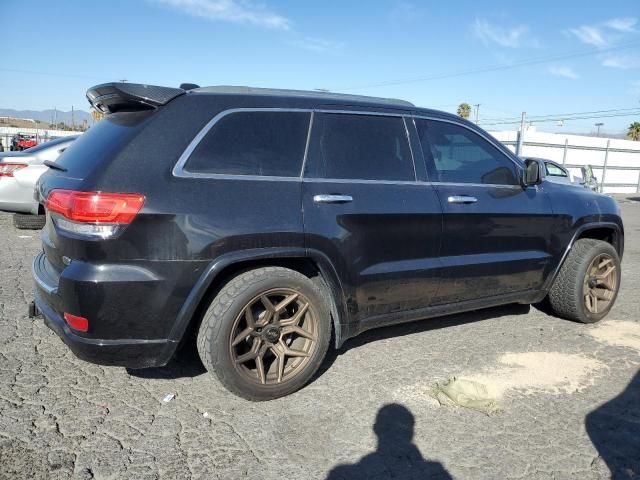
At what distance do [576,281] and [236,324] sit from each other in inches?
125

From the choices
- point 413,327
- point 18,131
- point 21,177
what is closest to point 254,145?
point 413,327

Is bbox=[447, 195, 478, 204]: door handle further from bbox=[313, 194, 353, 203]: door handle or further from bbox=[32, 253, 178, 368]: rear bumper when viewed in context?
bbox=[32, 253, 178, 368]: rear bumper

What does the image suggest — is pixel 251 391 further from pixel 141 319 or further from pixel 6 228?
pixel 6 228

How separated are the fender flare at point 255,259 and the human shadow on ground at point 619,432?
156 cm

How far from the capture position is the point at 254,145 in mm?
3057

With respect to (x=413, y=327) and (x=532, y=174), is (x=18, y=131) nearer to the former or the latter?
(x=413, y=327)

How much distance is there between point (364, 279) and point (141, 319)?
4.55 feet

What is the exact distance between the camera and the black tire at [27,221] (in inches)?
317

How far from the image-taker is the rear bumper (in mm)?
2719

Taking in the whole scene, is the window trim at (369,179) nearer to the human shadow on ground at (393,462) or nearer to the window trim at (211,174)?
the window trim at (211,174)

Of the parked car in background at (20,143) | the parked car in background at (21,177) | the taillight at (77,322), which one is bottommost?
the taillight at (77,322)

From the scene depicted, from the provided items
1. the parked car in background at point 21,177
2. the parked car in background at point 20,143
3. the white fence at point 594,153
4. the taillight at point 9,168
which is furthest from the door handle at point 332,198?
the parked car in background at point 20,143

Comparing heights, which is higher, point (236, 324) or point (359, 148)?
point (359, 148)

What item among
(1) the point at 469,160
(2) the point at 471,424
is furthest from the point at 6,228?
(2) the point at 471,424
